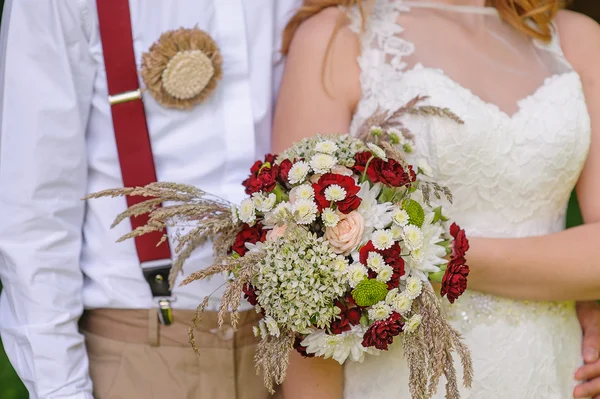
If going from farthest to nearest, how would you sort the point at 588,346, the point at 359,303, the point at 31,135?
the point at 588,346 < the point at 31,135 < the point at 359,303

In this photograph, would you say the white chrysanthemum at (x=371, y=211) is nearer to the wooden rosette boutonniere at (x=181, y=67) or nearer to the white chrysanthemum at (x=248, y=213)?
the white chrysanthemum at (x=248, y=213)

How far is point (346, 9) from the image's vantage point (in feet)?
6.42

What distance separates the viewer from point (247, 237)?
5.08 feet

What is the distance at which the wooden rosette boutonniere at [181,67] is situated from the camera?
181cm

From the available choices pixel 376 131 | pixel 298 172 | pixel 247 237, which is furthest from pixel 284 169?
pixel 376 131

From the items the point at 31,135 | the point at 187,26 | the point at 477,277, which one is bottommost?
the point at 477,277

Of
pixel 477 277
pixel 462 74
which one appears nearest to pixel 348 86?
pixel 462 74

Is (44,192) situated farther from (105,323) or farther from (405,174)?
(405,174)

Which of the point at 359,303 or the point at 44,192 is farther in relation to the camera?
the point at 44,192

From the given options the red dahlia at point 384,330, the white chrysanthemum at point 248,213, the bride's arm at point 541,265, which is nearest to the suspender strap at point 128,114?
the white chrysanthemum at point 248,213

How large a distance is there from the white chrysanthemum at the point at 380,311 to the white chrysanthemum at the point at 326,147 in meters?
0.32

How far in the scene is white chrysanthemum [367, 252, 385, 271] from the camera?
144 centimetres

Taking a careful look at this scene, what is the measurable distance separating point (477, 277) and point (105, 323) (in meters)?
0.94

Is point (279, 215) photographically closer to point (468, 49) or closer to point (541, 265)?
point (541, 265)
